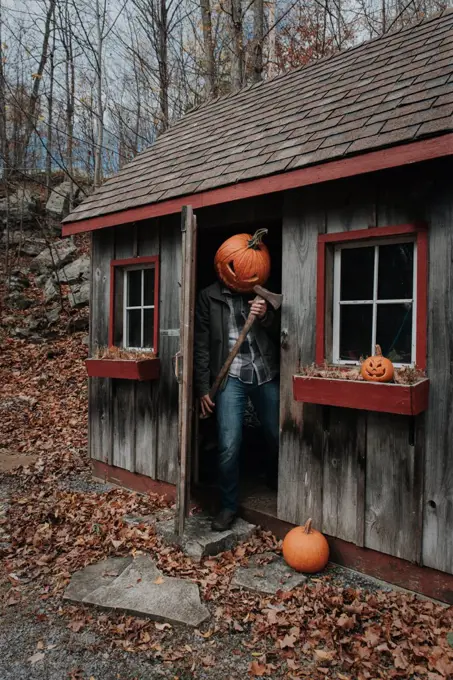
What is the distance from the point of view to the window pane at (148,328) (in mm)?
5254

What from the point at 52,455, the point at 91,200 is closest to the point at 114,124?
the point at 91,200

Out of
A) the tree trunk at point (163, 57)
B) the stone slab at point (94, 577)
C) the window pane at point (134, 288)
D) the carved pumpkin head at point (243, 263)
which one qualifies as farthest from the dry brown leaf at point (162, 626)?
the tree trunk at point (163, 57)

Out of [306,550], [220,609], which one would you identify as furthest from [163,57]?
[220,609]

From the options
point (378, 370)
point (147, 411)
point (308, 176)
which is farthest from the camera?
point (147, 411)

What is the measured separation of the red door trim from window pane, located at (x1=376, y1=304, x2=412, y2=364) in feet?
3.25

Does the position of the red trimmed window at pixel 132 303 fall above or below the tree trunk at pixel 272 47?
below

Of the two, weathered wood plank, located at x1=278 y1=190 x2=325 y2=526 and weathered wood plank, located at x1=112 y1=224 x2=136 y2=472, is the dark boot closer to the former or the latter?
weathered wood plank, located at x1=278 y1=190 x2=325 y2=526

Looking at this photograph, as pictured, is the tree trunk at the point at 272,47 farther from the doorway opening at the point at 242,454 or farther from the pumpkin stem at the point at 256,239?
the pumpkin stem at the point at 256,239

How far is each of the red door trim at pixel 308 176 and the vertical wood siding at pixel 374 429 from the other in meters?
0.24

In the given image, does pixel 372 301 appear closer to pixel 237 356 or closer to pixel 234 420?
pixel 237 356

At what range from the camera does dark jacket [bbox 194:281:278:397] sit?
13.1ft

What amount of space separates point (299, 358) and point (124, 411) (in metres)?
2.44

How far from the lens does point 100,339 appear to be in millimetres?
5668

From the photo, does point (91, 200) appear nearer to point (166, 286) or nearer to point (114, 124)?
point (166, 286)
